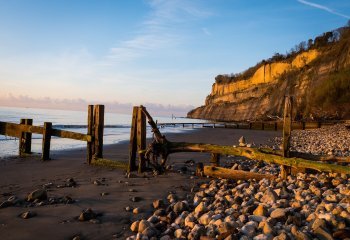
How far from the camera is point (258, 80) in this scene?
3664 inches

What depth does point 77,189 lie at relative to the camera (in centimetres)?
697

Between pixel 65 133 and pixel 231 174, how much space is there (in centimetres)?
634

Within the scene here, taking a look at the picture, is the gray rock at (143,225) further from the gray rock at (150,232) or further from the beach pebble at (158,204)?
the beach pebble at (158,204)

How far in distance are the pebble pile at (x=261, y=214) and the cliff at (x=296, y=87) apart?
37.1 m

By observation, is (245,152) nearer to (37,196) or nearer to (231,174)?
(231,174)

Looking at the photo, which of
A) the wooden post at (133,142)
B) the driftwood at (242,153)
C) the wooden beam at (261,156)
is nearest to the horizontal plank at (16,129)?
the wooden post at (133,142)

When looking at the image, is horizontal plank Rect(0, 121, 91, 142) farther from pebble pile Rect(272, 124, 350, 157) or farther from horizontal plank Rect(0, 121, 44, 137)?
pebble pile Rect(272, 124, 350, 157)

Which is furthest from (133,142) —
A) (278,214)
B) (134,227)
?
(278,214)

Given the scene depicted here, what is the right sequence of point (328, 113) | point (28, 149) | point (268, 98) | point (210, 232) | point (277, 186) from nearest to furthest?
point (210, 232)
point (277, 186)
point (28, 149)
point (328, 113)
point (268, 98)

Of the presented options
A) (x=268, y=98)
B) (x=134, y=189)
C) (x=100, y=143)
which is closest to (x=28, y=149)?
(x=100, y=143)

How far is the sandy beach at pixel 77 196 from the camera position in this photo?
469cm

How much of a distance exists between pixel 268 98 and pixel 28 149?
72293mm

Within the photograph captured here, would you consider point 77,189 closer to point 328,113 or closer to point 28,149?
point 28,149

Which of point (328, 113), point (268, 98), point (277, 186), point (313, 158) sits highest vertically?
point (268, 98)
